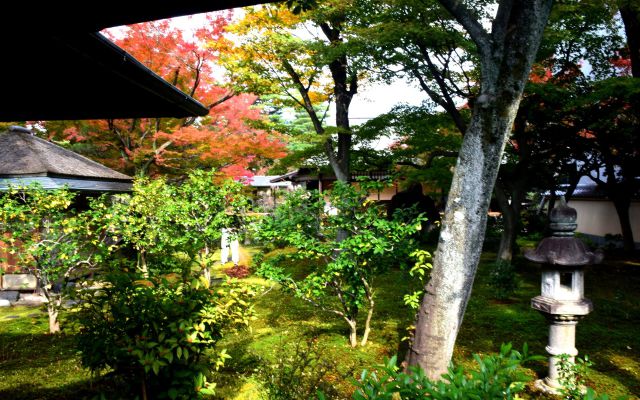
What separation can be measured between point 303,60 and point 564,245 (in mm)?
9910

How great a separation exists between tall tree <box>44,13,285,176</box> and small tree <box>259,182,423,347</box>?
7.63 m

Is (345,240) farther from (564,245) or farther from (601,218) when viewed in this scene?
(601,218)

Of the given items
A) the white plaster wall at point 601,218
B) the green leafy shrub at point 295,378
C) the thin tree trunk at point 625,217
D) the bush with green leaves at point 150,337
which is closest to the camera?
the bush with green leaves at point 150,337

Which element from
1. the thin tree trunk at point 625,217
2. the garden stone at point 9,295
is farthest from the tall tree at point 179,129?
the thin tree trunk at point 625,217

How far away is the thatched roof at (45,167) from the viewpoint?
9.86 m

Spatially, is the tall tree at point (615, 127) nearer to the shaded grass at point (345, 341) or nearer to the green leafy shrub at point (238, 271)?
the shaded grass at point (345, 341)

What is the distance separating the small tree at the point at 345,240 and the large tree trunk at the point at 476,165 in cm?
124

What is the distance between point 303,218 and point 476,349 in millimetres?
3696


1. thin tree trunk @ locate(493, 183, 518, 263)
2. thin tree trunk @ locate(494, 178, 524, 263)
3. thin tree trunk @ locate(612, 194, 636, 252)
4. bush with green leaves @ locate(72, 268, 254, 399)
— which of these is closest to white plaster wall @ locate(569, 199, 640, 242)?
thin tree trunk @ locate(612, 194, 636, 252)

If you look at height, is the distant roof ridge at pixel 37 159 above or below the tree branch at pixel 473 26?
below

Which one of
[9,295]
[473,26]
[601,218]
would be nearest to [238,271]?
[9,295]

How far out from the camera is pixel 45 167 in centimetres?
993

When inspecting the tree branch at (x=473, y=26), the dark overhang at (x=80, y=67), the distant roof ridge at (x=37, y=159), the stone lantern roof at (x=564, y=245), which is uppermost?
the tree branch at (x=473, y=26)

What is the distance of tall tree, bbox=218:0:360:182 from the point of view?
453 inches
